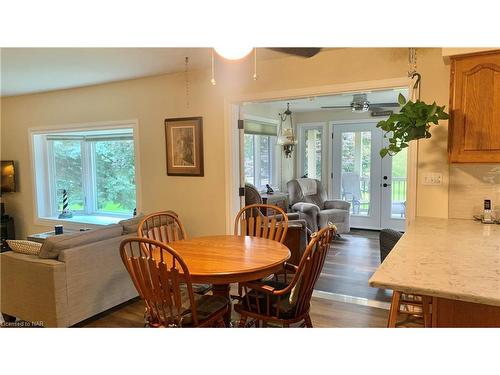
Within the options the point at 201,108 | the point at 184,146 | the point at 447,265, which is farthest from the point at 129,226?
the point at 447,265

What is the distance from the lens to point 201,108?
3932 millimetres

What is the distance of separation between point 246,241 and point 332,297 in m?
1.30

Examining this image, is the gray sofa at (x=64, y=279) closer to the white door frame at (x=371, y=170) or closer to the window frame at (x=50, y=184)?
the window frame at (x=50, y=184)

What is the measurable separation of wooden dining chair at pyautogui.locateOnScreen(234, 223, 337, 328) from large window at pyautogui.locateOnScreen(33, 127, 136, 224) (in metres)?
3.73

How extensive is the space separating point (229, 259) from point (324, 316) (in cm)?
132

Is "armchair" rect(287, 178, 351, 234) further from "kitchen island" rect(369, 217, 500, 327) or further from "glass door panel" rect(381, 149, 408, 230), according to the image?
"kitchen island" rect(369, 217, 500, 327)

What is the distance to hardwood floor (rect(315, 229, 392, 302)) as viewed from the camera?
11.7 feet

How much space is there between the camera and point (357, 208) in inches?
268

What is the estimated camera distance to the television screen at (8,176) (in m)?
5.56

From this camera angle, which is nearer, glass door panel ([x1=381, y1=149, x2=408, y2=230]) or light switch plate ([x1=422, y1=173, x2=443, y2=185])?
light switch plate ([x1=422, y1=173, x2=443, y2=185])

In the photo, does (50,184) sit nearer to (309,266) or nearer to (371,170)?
(309,266)

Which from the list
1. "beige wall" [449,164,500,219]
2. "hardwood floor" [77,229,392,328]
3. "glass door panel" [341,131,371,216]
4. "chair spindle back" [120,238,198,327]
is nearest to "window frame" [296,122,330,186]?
"glass door panel" [341,131,371,216]

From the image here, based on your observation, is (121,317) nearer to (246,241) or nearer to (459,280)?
(246,241)
